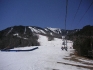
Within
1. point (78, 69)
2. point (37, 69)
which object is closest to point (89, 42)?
point (78, 69)

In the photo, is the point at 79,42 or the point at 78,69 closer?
the point at 78,69

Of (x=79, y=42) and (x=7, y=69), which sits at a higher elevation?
(x=79, y=42)

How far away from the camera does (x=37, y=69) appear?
41.3 feet

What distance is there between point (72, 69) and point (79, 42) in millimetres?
15079

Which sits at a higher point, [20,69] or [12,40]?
[12,40]

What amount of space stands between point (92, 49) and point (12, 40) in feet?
225

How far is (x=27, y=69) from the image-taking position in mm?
12523

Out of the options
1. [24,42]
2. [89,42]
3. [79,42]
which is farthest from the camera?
[24,42]

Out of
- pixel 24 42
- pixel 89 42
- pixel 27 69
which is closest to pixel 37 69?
pixel 27 69

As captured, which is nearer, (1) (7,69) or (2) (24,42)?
(1) (7,69)

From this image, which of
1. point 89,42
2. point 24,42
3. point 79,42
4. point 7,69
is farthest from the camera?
point 24,42

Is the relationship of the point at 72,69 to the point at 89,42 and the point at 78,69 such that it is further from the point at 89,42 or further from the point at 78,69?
the point at 89,42

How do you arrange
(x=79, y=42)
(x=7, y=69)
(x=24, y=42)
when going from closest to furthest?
(x=7, y=69)
(x=79, y=42)
(x=24, y=42)

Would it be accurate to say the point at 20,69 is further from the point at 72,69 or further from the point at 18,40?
the point at 18,40
